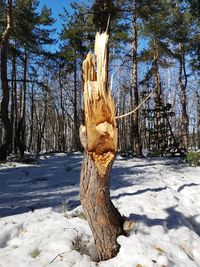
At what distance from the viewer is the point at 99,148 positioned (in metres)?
3.71

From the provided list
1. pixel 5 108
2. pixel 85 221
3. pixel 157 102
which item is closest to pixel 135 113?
pixel 157 102

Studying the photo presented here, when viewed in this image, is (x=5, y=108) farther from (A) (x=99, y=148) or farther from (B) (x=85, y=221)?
(A) (x=99, y=148)

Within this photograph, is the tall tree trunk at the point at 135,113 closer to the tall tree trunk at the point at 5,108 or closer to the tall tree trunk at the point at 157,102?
the tall tree trunk at the point at 157,102

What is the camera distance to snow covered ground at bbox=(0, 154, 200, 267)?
12.6ft

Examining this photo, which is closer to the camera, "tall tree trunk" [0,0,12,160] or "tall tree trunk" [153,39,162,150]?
"tall tree trunk" [0,0,12,160]

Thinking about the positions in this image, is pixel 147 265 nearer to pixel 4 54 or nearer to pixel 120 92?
pixel 4 54

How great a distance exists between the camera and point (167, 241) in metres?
4.32

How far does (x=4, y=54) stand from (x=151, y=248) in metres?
10.9

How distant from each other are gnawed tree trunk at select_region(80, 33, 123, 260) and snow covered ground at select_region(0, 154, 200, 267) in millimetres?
285

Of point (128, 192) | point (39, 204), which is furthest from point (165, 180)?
point (39, 204)

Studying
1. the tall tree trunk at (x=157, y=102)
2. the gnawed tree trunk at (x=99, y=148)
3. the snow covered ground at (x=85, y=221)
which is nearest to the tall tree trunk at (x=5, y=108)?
the snow covered ground at (x=85, y=221)

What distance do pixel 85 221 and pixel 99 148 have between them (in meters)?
1.79

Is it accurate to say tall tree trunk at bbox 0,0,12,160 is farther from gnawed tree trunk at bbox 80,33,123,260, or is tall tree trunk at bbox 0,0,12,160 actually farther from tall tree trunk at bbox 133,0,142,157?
gnawed tree trunk at bbox 80,33,123,260

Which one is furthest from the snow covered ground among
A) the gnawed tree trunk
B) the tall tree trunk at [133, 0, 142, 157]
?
the tall tree trunk at [133, 0, 142, 157]
